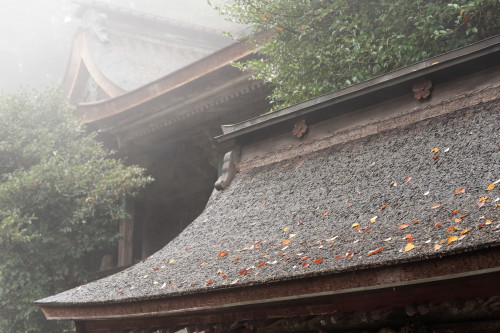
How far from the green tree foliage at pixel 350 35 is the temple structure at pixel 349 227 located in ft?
5.81

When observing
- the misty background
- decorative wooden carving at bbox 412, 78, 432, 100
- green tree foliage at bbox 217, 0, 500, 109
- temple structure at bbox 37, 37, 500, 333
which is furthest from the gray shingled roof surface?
the misty background

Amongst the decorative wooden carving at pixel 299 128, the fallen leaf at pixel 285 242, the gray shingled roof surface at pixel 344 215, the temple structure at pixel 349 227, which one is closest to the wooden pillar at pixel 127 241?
the temple structure at pixel 349 227

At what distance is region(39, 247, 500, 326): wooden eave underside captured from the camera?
2.76 meters

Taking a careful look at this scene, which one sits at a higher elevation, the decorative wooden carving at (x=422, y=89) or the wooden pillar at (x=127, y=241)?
the wooden pillar at (x=127, y=241)

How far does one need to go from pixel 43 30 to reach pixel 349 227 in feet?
97.8

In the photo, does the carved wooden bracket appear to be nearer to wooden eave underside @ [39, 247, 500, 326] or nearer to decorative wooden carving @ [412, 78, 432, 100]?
wooden eave underside @ [39, 247, 500, 326]

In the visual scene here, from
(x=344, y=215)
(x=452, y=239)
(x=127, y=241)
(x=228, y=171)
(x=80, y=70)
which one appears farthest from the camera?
(x=80, y=70)

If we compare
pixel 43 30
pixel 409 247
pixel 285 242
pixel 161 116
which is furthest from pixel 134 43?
pixel 409 247

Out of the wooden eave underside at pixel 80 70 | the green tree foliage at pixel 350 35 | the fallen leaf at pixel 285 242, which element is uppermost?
the wooden eave underside at pixel 80 70

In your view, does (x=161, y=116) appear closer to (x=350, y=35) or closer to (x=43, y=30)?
(x=350, y=35)

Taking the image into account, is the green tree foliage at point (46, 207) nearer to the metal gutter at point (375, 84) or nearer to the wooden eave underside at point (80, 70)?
the wooden eave underside at point (80, 70)

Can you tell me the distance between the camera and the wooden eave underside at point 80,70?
45.1 ft

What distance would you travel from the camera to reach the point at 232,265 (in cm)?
402

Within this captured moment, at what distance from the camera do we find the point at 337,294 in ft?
10.5
